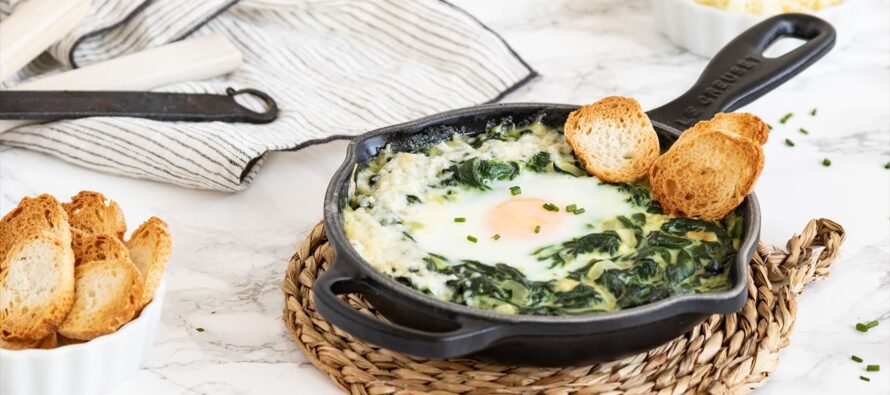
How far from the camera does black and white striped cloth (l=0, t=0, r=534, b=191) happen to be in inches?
114

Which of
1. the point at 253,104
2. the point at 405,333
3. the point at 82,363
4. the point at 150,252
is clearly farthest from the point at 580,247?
the point at 253,104

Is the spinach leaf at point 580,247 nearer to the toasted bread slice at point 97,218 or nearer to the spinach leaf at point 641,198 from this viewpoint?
Result: the spinach leaf at point 641,198

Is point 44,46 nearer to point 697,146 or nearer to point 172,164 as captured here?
point 172,164

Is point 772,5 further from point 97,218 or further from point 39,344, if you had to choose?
point 39,344

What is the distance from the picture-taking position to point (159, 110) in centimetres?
303

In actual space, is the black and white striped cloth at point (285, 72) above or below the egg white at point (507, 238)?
below

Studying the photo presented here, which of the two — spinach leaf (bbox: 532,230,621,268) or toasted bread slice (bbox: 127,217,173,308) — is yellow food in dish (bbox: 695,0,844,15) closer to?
spinach leaf (bbox: 532,230,621,268)

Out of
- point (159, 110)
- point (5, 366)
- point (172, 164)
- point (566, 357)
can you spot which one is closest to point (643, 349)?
point (566, 357)

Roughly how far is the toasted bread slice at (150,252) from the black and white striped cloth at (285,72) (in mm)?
694

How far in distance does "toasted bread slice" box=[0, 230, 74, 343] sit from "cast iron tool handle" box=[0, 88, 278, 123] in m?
0.99

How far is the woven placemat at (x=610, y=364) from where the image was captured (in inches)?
80.3

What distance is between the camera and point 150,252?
6.98 feet

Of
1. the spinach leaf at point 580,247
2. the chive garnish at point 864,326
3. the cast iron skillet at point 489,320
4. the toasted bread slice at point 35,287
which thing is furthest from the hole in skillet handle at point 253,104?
the chive garnish at point 864,326

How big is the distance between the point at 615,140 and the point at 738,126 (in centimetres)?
27
